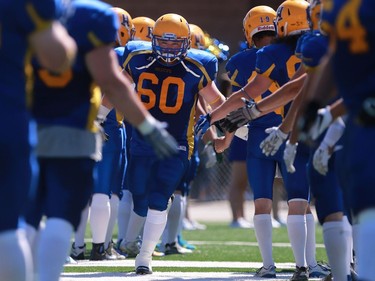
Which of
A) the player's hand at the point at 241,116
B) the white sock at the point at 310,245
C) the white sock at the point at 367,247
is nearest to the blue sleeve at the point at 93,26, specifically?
the white sock at the point at 367,247

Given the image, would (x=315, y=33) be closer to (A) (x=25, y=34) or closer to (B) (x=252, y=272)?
(A) (x=25, y=34)

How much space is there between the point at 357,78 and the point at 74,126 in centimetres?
149

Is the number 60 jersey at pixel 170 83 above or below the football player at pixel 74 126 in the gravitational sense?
above

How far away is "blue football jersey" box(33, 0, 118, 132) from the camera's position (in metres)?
5.25

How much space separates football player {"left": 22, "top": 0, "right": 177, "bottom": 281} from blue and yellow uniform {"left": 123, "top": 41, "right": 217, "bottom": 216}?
120 inches

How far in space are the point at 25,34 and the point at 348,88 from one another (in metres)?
1.34

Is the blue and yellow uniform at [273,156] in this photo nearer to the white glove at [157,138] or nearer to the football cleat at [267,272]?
the football cleat at [267,272]

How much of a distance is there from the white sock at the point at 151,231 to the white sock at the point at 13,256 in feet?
11.3

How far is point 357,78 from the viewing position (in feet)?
14.8

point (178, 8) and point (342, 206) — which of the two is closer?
point (342, 206)

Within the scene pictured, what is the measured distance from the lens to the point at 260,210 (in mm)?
8281

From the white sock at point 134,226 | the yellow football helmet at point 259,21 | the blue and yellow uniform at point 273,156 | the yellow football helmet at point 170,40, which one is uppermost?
the yellow football helmet at point 259,21

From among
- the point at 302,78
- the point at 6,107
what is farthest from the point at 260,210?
the point at 6,107

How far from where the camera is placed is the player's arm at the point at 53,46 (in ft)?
14.7
